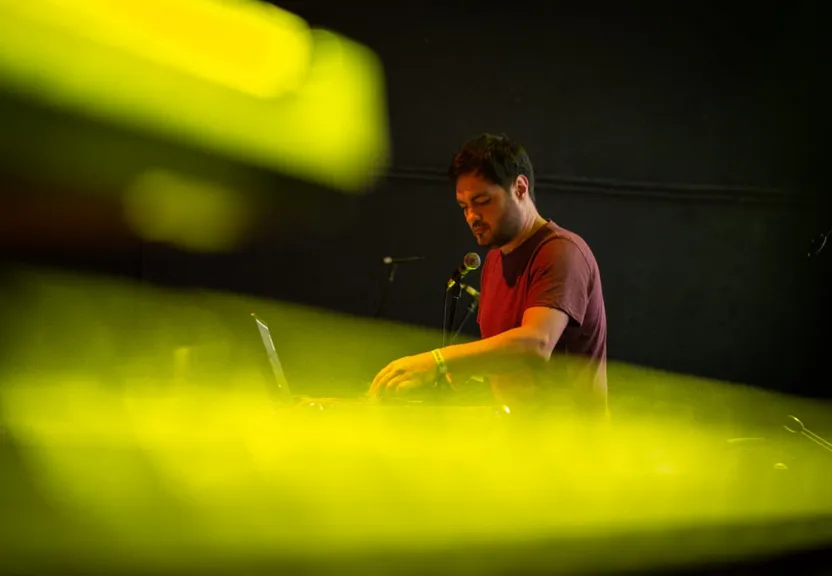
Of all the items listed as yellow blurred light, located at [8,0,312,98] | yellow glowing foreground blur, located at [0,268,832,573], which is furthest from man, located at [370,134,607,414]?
yellow blurred light, located at [8,0,312,98]

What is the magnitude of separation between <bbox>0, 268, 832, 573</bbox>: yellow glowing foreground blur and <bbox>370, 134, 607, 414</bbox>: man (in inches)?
4.4

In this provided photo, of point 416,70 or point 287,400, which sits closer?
point 287,400

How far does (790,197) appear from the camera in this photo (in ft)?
14.0

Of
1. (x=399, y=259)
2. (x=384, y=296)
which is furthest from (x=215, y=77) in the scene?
(x=384, y=296)

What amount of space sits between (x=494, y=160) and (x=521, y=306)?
1.24 feet

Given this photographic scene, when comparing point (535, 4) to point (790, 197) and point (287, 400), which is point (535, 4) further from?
point (287, 400)

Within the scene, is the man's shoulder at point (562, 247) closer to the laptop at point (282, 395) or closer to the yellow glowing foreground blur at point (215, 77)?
the laptop at point (282, 395)

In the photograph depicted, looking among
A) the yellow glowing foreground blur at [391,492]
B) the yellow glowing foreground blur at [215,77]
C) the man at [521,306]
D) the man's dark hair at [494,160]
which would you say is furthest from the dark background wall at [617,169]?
the yellow glowing foreground blur at [391,492]

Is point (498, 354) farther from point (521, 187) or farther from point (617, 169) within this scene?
point (617, 169)

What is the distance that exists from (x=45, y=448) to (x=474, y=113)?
2.79m

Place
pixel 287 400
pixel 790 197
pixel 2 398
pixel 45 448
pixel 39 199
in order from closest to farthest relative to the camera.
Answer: pixel 287 400
pixel 45 448
pixel 2 398
pixel 39 199
pixel 790 197

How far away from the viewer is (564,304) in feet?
5.35

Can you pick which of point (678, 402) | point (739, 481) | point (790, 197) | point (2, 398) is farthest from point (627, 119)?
point (2, 398)

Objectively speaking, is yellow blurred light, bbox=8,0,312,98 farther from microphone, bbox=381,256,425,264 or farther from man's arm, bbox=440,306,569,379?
man's arm, bbox=440,306,569,379
